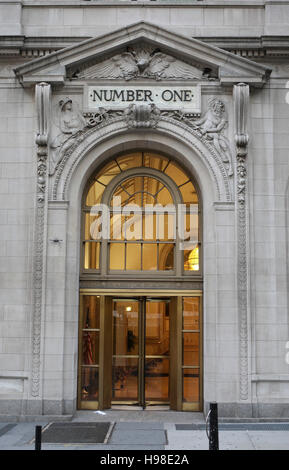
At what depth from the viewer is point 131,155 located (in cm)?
1416

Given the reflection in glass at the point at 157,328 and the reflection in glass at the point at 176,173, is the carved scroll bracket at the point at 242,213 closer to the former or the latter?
the reflection in glass at the point at 176,173

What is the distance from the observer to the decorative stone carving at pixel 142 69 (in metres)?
13.5

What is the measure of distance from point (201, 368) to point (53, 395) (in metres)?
3.74

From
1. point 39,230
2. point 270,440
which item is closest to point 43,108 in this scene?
point 39,230

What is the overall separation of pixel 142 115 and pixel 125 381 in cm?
687

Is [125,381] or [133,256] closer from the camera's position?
[125,381]

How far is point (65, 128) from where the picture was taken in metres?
13.4

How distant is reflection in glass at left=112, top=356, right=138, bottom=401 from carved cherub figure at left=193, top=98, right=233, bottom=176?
18.8 ft

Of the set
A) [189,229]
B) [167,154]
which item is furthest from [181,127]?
[189,229]

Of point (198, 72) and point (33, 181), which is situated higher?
point (198, 72)

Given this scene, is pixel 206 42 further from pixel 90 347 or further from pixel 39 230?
pixel 90 347

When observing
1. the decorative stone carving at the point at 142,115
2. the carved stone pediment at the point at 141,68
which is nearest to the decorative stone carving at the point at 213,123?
the decorative stone carving at the point at 142,115

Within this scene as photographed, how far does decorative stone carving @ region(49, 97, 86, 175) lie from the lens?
1326 cm

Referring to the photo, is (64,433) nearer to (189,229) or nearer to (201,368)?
(201,368)
